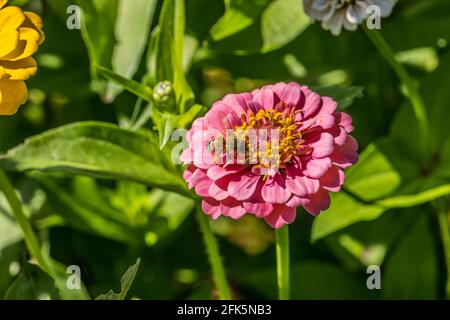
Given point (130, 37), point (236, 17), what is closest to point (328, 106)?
point (236, 17)

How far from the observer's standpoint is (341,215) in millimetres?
1044

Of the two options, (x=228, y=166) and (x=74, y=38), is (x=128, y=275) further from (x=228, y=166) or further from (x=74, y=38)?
(x=74, y=38)

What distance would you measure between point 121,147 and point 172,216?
15 cm

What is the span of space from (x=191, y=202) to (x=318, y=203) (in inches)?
11.3

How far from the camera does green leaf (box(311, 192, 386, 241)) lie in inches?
40.6

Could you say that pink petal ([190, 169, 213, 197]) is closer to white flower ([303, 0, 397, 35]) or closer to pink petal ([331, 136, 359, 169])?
pink petal ([331, 136, 359, 169])

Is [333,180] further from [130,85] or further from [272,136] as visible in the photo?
[130,85]

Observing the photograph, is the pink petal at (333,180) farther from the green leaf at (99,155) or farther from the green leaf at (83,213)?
the green leaf at (83,213)

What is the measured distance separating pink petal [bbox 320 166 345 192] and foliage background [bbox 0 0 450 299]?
6.1 inches

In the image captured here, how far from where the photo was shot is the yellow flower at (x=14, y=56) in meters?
0.86

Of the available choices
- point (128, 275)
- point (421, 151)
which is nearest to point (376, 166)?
point (421, 151)

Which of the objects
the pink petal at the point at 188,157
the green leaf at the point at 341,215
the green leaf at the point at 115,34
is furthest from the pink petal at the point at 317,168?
the green leaf at the point at 115,34

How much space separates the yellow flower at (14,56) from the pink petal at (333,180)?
0.90ft

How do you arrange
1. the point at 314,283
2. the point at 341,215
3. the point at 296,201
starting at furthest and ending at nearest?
the point at 314,283 → the point at 341,215 → the point at 296,201
